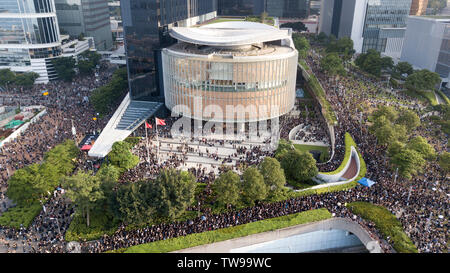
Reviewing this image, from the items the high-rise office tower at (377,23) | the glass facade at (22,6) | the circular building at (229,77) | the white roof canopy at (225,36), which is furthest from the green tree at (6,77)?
the high-rise office tower at (377,23)

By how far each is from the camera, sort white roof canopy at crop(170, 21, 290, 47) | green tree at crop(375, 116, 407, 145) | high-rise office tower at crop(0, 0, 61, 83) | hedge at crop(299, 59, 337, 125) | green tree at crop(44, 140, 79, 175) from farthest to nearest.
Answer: high-rise office tower at crop(0, 0, 61, 83)
hedge at crop(299, 59, 337, 125)
white roof canopy at crop(170, 21, 290, 47)
green tree at crop(375, 116, 407, 145)
green tree at crop(44, 140, 79, 175)

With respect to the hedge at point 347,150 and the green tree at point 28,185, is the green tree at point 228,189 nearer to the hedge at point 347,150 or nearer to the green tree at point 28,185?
the hedge at point 347,150

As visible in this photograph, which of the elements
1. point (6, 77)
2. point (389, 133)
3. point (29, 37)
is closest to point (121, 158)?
point (389, 133)

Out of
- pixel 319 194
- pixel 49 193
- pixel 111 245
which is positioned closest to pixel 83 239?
pixel 111 245

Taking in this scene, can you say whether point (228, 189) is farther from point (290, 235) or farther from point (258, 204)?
point (290, 235)

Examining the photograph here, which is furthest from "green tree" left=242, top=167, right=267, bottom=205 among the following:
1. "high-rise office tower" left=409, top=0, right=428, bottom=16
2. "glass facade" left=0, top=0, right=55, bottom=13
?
"high-rise office tower" left=409, top=0, right=428, bottom=16

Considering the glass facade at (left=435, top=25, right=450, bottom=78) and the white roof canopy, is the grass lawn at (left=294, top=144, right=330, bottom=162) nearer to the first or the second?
the white roof canopy
